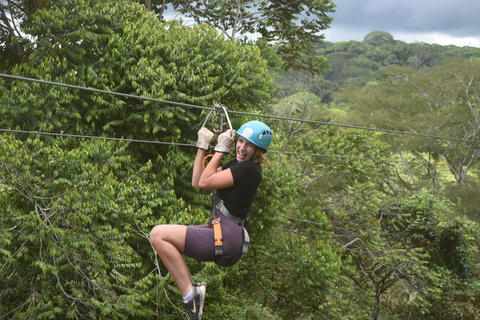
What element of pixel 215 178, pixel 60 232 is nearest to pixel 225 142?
pixel 215 178

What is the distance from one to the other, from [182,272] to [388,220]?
12302 mm

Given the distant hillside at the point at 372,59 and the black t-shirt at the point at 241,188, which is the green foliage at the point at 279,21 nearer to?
the black t-shirt at the point at 241,188

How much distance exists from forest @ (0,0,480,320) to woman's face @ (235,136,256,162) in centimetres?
86

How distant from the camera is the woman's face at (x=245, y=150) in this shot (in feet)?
9.82

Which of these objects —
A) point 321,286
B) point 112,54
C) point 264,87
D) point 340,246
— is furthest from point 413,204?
point 112,54

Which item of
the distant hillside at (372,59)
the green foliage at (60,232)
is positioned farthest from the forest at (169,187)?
the distant hillside at (372,59)

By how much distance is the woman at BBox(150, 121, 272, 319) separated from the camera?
2834 mm

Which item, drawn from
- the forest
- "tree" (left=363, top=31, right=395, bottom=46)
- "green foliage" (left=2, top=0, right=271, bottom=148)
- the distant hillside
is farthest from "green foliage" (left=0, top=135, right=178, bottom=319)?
"tree" (left=363, top=31, right=395, bottom=46)

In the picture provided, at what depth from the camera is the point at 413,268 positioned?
40.5 feet

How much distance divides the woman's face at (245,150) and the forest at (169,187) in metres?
0.86

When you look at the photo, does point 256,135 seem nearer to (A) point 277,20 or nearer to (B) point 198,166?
(B) point 198,166

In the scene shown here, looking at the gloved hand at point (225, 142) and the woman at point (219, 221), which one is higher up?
the gloved hand at point (225, 142)

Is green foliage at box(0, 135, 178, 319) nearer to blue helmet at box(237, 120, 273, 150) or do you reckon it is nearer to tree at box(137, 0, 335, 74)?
blue helmet at box(237, 120, 273, 150)

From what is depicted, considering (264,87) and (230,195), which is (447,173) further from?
(230,195)
